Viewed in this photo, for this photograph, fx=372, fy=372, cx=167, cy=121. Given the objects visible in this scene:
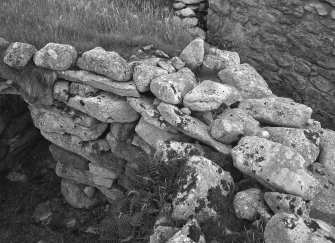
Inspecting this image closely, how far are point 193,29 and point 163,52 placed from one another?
105 inches

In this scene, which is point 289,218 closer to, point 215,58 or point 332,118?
point 215,58

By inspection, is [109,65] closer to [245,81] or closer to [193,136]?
[193,136]

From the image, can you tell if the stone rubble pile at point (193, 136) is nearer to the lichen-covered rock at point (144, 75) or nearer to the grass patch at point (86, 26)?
the lichen-covered rock at point (144, 75)

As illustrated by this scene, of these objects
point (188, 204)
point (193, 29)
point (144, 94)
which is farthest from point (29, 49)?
point (193, 29)

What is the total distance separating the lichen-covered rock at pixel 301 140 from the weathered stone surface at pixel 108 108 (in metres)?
2.05

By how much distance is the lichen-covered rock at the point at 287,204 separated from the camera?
Answer: 3.92 meters

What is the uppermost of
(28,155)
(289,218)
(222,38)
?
(289,218)

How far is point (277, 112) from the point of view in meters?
4.97

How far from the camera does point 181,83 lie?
517 centimetres

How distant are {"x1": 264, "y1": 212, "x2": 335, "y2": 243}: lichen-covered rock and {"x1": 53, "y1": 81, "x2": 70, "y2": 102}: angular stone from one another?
3.54 metres

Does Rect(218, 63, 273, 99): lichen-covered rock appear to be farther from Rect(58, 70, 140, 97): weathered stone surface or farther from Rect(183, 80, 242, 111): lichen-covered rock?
Rect(58, 70, 140, 97): weathered stone surface

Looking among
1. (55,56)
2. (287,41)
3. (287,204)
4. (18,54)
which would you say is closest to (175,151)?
(287,204)

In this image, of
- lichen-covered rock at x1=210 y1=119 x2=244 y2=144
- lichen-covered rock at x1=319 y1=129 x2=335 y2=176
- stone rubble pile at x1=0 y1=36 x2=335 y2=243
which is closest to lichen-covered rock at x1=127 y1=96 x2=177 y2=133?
stone rubble pile at x1=0 y1=36 x2=335 y2=243

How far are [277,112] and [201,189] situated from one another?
5.22ft
